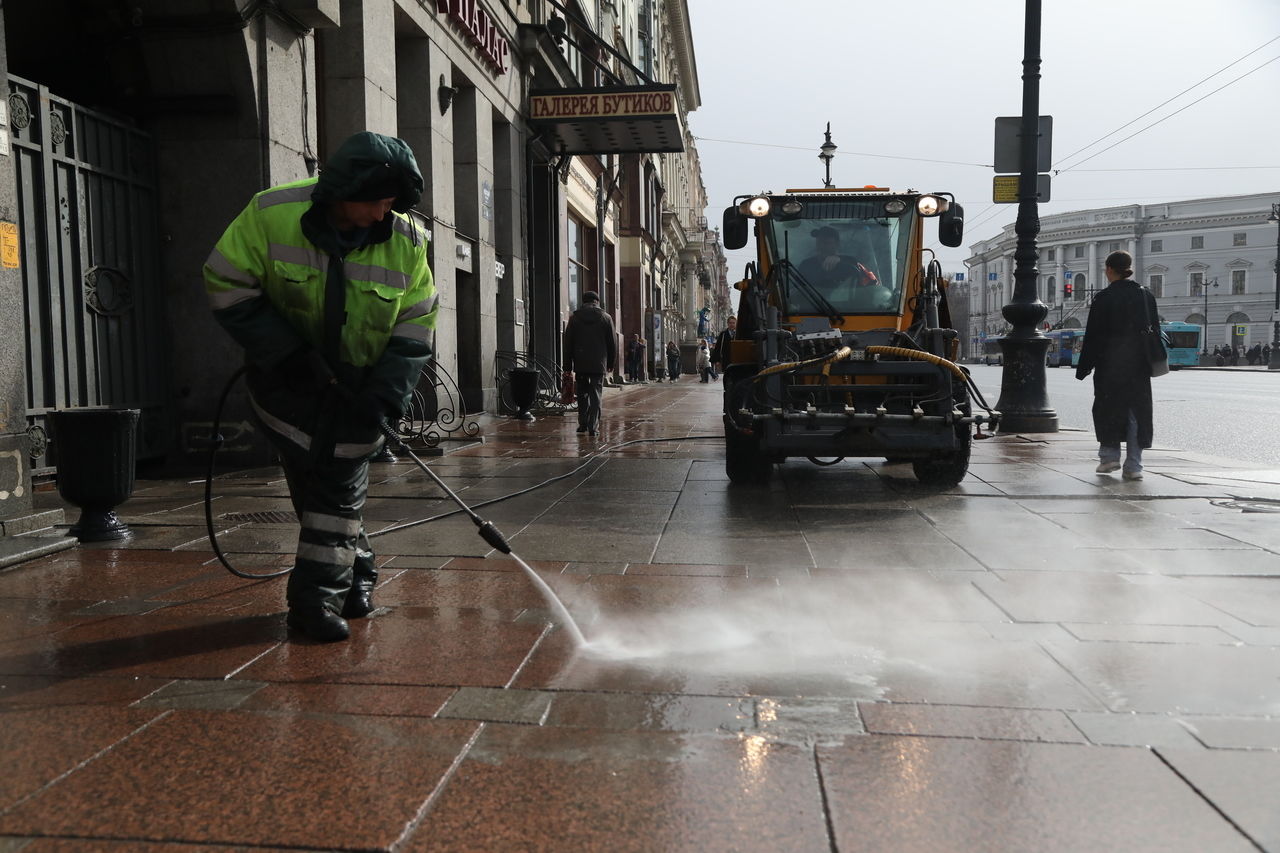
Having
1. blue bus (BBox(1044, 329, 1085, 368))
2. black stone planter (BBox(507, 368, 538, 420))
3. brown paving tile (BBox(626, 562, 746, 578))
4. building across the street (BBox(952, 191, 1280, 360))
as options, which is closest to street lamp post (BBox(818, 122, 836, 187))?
black stone planter (BBox(507, 368, 538, 420))

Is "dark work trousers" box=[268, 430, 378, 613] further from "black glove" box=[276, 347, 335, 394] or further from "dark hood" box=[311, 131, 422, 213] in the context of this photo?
"dark hood" box=[311, 131, 422, 213]

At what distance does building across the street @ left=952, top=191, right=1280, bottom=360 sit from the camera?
95.1m

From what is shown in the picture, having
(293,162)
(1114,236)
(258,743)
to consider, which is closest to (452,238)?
(293,162)

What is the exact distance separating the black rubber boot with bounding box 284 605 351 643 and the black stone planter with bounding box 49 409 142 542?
2.34 metres

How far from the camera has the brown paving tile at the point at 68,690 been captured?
9.98ft

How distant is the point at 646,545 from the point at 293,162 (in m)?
5.77

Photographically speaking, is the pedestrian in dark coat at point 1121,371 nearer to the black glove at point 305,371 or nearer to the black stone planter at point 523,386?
the black glove at point 305,371

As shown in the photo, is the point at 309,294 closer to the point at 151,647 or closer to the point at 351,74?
the point at 151,647

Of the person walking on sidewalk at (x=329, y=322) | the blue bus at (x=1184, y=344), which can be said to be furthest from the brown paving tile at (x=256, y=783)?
the blue bus at (x=1184, y=344)

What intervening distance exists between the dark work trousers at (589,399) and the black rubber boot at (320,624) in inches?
371

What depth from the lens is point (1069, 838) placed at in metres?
2.23

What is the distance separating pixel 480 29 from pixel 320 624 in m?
13.4

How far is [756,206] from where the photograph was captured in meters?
8.31

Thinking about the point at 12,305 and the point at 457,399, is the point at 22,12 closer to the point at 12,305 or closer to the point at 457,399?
the point at 12,305
